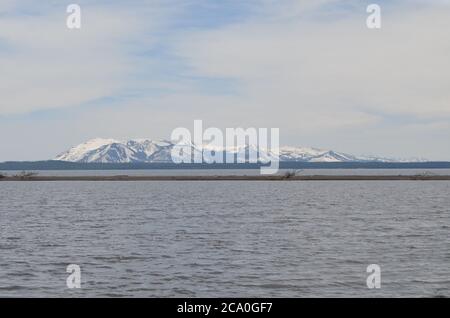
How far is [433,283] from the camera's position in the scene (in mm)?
33375

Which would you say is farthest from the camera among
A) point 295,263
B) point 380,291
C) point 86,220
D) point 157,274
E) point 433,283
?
point 86,220

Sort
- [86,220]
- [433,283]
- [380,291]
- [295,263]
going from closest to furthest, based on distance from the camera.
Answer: [380,291] → [433,283] → [295,263] → [86,220]

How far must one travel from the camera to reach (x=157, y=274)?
36344mm

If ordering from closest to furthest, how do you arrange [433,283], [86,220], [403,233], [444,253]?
[433,283], [444,253], [403,233], [86,220]

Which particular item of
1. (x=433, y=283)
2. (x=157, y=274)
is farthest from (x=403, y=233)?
(x=157, y=274)

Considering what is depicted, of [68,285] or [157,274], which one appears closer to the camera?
[68,285]

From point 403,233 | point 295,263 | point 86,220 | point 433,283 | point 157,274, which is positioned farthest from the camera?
point 86,220

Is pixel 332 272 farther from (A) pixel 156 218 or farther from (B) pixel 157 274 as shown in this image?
(A) pixel 156 218

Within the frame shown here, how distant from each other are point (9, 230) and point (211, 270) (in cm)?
3335

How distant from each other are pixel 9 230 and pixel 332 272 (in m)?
38.4
